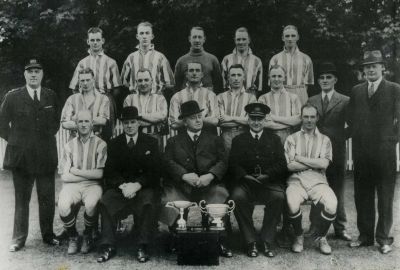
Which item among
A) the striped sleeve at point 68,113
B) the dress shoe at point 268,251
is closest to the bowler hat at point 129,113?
the striped sleeve at point 68,113

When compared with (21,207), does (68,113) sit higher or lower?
higher

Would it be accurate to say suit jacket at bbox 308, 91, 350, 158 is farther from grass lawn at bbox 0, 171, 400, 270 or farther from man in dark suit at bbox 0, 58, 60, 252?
man in dark suit at bbox 0, 58, 60, 252

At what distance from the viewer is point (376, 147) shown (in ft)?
16.8

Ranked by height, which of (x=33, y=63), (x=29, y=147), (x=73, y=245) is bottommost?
(x=73, y=245)

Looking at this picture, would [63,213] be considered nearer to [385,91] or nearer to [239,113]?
[239,113]

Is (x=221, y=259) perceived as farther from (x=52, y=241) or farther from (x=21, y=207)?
(x=21, y=207)

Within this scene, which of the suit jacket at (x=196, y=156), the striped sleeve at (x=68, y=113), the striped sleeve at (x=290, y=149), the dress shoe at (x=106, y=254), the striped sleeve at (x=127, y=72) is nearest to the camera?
the dress shoe at (x=106, y=254)

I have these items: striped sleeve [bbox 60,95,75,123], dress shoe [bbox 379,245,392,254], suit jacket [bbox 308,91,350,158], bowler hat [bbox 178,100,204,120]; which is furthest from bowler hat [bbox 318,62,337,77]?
striped sleeve [bbox 60,95,75,123]

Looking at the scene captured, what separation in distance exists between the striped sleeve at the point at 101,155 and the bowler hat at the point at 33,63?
112 centimetres

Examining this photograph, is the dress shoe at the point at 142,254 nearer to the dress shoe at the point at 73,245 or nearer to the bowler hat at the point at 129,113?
the dress shoe at the point at 73,245

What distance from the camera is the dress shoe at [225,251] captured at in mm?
4984

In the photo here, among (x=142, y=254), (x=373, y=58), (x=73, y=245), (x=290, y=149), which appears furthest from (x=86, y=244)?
(x=373, y=58)

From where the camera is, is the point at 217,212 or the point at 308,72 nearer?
the point at 217,212

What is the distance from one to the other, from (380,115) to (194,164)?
2.01m
